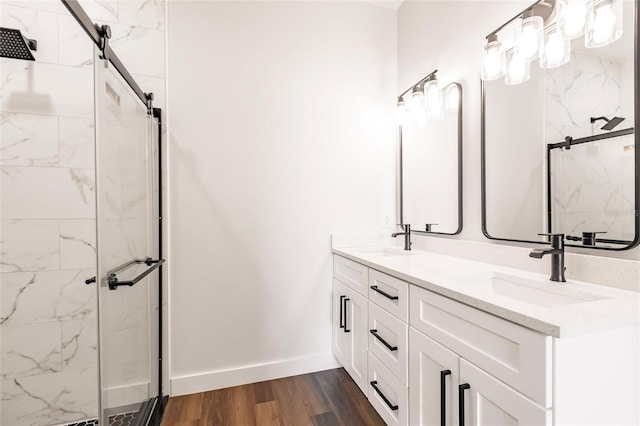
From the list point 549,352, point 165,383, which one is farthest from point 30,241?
point 549,352

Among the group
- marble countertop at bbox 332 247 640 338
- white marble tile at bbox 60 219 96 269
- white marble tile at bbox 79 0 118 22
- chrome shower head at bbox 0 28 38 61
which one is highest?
white marble tile at bbox 79 0 118 22

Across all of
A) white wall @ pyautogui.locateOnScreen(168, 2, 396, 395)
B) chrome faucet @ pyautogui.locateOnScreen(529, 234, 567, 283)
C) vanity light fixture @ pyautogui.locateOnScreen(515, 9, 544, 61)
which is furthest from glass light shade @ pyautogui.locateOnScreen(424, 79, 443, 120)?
chrome faucet @ pyautogui.locateOnScreen(529, 234, 567, 283)

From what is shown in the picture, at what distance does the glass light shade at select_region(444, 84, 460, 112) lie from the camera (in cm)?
176

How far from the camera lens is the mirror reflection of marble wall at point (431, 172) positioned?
1828 mm

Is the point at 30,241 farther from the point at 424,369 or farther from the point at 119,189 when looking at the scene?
the point at 424,369

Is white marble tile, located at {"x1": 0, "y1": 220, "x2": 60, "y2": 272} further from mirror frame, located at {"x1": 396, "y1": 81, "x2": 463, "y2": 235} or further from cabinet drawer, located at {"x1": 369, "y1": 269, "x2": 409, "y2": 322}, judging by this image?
mirror frame, located at {"x1": 396, "y1": 81, "x2": 463, "y2": 235}

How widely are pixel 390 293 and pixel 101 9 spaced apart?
2.19 metres

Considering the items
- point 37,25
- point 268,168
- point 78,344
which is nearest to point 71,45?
point 37,25

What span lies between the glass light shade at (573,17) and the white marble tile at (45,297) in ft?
8.15

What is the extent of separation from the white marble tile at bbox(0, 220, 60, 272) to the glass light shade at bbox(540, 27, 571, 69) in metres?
2.45

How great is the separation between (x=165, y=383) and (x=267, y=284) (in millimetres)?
831

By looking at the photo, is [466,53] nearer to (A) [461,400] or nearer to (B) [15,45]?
(A) [461,400]

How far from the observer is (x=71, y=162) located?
1.66 meters

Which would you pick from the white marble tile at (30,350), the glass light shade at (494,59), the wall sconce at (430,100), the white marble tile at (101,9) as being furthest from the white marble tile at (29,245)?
the glass light shade at (494,59)
